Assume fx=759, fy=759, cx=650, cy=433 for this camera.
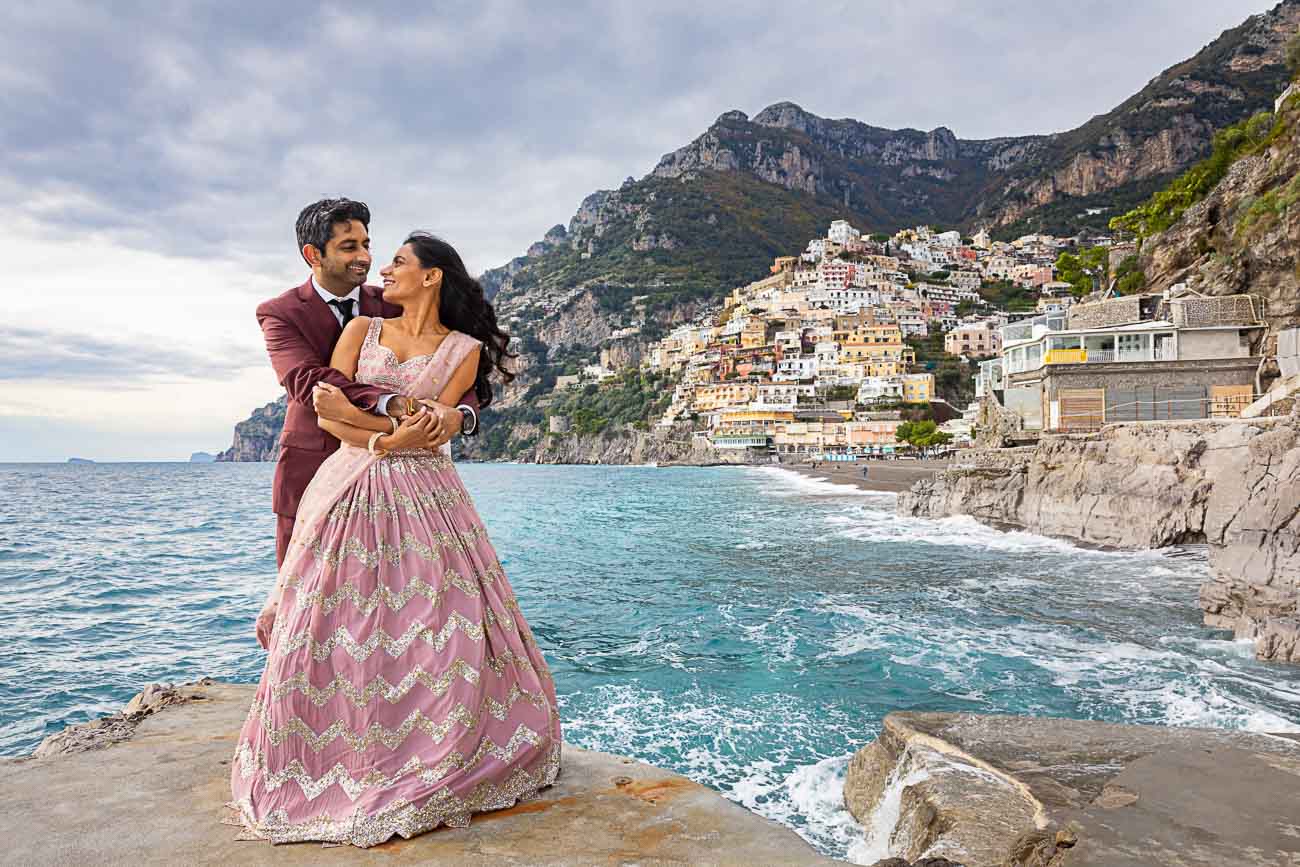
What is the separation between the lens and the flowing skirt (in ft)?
8.19

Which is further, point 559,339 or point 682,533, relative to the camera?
point 559,339

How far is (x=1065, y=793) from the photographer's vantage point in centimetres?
337

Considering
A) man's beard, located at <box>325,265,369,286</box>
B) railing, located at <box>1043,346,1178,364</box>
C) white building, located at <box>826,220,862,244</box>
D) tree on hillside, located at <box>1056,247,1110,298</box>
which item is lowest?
man's beard, located at <box>325,265,369,286</box>

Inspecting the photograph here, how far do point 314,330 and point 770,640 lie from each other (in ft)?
26.9

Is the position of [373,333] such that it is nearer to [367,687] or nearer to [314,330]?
[314,330]

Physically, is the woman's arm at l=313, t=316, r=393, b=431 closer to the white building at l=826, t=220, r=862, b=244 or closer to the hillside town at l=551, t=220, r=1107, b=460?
the hillside town at l=551, t=220, r=1107, b=460

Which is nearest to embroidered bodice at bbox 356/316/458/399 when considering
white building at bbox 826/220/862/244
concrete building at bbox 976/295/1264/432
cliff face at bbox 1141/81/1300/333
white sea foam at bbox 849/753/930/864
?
white sea foam at bbox 849/753/930/864

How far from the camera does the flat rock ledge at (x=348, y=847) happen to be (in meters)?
2.29

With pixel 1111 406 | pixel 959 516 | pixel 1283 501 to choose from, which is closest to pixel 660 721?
pixel 1283 501

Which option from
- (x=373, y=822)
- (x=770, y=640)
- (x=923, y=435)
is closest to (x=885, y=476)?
(x=923, y=435)

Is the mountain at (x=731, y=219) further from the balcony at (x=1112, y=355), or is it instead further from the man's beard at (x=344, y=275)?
the man's beard at (x=344, y=275)

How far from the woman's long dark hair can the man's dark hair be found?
233 mm

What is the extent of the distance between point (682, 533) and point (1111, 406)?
1448 centimetres

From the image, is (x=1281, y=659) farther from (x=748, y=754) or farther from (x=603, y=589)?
(x=603, y=589)
